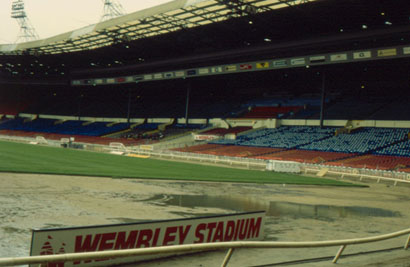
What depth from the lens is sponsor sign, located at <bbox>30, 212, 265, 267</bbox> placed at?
20.9 ft

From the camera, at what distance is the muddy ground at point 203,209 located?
8.41m

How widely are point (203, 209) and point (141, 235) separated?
6.89 metres

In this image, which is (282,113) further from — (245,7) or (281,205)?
(281,205)

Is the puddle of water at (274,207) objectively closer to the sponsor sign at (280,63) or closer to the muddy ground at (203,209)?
the muddy ground at (203,209)

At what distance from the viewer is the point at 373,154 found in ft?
134

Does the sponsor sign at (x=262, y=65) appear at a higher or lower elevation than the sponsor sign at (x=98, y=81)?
higher

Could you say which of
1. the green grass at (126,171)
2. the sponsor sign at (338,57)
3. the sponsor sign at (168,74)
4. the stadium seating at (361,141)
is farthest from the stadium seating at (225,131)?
the green grass at (126,171)

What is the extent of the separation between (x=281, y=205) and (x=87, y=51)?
195 feet

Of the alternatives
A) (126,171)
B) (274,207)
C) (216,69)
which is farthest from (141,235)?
(216,69)

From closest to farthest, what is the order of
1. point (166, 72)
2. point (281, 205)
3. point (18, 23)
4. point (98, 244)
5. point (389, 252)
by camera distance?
1. point (98, 244)
2. point (389, 252)
3. point (281, 205)
4. point (166, 72)
5. point (18, 23)

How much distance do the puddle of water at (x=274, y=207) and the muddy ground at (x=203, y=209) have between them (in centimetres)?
4

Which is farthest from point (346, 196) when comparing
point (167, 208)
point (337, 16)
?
point (337, 16)

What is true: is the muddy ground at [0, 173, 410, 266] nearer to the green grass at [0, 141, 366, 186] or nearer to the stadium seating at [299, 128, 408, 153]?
the green grass at [0, 141, 366, 186]

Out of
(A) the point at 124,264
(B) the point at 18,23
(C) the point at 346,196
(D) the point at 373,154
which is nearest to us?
(A) the point at 124,264
